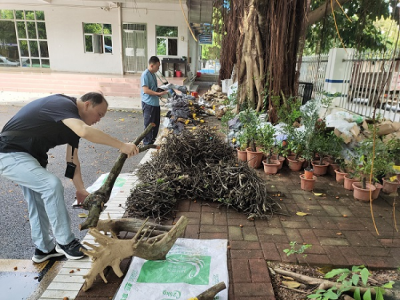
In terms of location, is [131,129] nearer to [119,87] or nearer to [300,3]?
[300,3]

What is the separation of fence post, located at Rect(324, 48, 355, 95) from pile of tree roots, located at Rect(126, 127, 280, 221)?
4.32 m

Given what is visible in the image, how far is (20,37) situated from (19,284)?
1869 cm

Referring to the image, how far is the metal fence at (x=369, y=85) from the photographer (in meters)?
5.18

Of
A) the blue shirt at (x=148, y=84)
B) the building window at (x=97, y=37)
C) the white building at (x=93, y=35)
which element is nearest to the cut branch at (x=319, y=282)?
the blue shirt at (x=148, y=84)

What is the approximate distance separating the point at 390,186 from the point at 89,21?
16.7m

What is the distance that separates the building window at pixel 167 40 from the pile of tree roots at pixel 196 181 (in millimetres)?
13615

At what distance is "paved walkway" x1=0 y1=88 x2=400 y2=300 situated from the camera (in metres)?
2.13

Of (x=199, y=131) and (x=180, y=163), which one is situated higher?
(x=199, y=131)

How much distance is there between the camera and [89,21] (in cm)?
1571

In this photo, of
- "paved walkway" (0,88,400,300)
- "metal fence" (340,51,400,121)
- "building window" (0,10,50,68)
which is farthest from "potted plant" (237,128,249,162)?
"building window" (0,10,50,68)

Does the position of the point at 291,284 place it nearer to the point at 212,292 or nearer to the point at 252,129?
the point at 212,292

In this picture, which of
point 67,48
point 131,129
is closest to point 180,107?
point 131,129

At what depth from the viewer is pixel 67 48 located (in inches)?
634

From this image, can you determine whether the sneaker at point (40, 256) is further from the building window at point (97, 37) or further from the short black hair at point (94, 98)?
the building window at point (97, 37)
